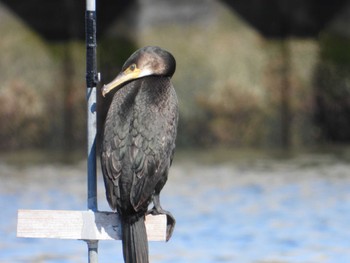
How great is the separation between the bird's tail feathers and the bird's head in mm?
694

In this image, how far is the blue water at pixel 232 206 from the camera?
10539mm

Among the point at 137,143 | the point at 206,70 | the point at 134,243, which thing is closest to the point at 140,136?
the point at 137,143

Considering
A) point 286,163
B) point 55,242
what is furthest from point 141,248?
point 286,163

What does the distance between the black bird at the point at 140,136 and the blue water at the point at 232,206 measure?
13.8 ft

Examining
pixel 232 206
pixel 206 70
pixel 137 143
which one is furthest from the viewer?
pixel 206 70

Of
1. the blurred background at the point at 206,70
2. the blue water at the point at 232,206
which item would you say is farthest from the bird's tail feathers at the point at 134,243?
the blurred background at the point at 206,70

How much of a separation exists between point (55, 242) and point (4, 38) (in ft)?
31.5

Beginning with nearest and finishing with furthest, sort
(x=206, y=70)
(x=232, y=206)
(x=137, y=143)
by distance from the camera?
(x=137, y=143) < (x=232, y=206) < (x=206, y=70)

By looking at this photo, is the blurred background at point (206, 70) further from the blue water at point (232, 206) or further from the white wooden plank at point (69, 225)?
the white wooden plank at point (69, 225)

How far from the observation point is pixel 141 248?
563 centimetres

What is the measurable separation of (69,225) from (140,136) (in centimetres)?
54

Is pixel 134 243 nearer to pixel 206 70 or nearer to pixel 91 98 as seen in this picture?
pixel 91 98

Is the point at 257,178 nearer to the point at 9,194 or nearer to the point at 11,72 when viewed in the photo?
the point at 9,194

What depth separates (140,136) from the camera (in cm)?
583
